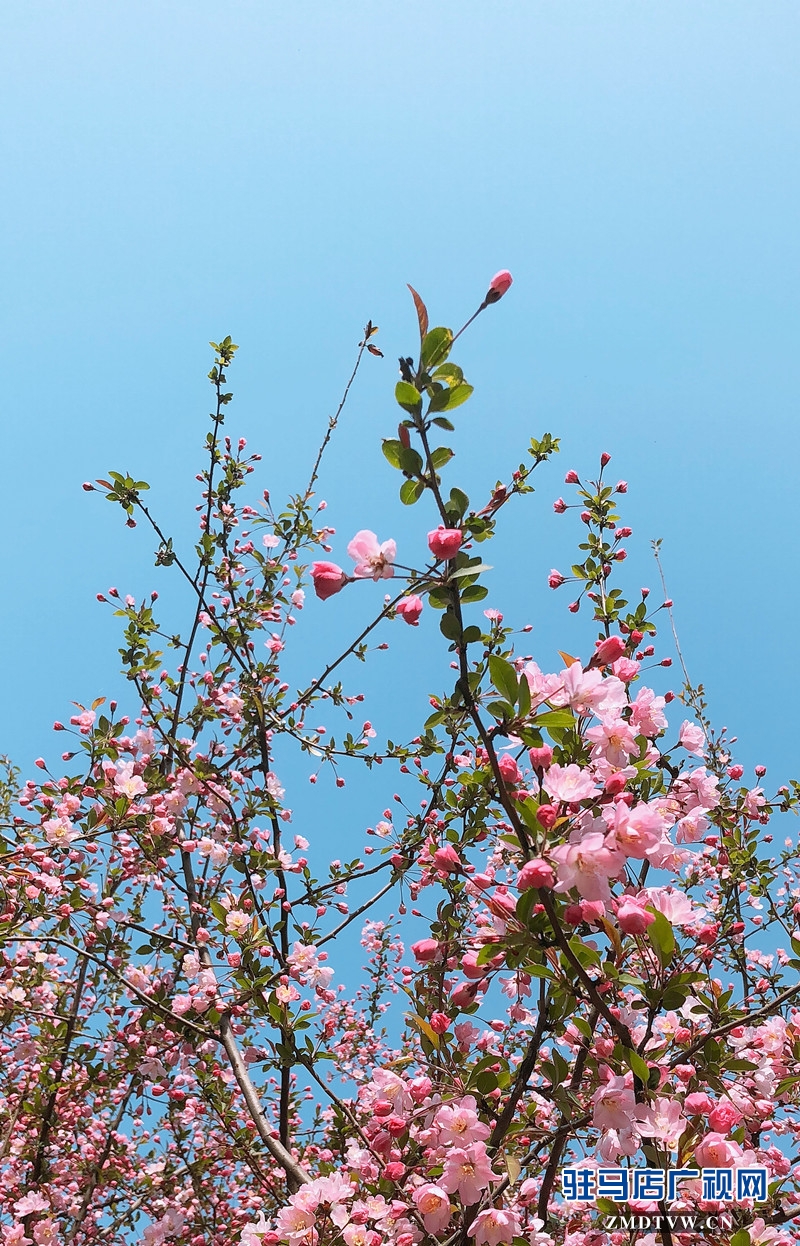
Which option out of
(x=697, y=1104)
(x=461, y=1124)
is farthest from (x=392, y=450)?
(x=697, y=1104)

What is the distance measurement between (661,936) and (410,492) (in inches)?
37.7

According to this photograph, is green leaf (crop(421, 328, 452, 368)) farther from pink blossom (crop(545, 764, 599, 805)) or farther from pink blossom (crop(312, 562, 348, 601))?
pink blossom (crop(545, 764, 599, 805))

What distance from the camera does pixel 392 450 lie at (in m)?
1.36

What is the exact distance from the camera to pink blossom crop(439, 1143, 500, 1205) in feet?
4.71

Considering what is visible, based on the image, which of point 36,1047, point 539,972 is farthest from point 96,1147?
point 539,972

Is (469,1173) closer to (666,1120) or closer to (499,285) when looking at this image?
(666,1120)

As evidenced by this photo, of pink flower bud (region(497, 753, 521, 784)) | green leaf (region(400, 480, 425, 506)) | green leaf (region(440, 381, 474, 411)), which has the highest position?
green leaf (region(440, 381, 474, 411))

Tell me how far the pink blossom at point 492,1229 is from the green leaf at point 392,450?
1460mm

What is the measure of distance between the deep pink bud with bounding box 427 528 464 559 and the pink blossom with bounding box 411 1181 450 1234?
4.19 ft

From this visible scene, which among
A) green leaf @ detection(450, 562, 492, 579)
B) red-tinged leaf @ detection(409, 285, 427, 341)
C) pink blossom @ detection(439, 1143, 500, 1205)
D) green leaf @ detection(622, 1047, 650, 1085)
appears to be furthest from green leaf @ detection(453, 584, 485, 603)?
pink blossom @ detection(439, 1143, 500, 1205)

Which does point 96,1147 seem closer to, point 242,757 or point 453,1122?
point 242,757

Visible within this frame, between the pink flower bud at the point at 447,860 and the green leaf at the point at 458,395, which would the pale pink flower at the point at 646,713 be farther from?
the green leaf at the point at 458,395

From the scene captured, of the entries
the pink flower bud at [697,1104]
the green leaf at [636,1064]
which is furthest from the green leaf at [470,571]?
the pink flower bud at [697,1104]

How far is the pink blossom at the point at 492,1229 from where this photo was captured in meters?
1.41
